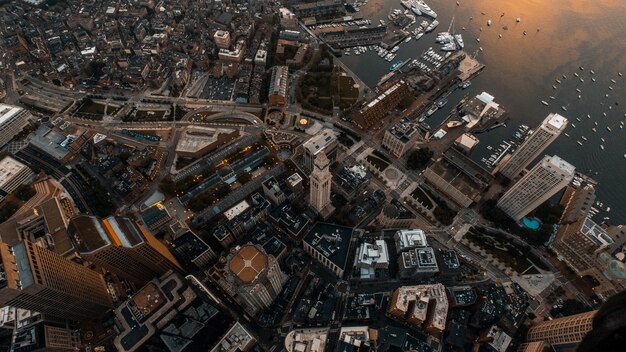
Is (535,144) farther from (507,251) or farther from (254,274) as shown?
(254,274)

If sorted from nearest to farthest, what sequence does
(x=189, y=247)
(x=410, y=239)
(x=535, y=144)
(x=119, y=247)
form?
1. (x=119, y=247)
2. (x=189, y=247)
3. (x=410, y=239)
4. (x=535, y=144)

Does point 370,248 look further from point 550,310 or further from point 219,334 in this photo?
point 550,310

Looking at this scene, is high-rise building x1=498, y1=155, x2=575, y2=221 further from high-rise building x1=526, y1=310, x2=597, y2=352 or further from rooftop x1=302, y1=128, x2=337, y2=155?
rooftop x1=302, y1=128, x2=337, y2=155

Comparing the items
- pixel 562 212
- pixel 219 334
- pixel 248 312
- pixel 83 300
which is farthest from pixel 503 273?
pixel 83 300

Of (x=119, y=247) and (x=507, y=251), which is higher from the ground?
(x=507, y=251)

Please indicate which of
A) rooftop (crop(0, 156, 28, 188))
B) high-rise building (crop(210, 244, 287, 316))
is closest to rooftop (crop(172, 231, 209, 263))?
high-rise building (crop(210, 244, 287, 316))

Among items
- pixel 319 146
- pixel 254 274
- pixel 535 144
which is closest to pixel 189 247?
pixel 254 274
